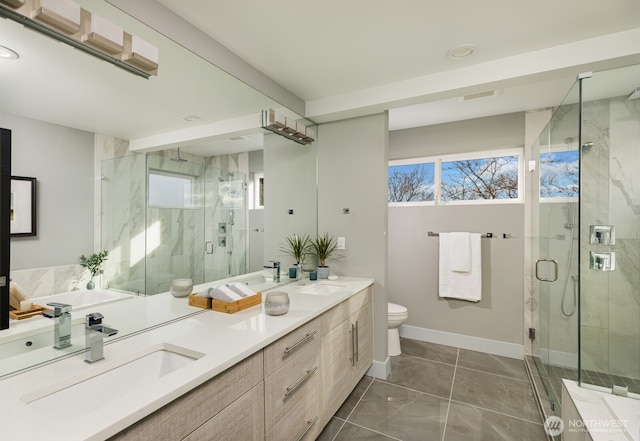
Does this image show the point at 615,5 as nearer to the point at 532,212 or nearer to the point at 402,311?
the point at 532,212

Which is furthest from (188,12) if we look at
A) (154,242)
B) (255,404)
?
(255,404)

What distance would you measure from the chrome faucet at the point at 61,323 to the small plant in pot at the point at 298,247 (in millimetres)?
1572

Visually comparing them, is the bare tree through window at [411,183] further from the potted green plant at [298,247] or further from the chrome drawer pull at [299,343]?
the chrome drawer pull at [299,343]

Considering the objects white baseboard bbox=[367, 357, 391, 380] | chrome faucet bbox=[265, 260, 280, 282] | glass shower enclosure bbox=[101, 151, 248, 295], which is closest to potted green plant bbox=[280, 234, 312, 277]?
chrome faucet bbox=[265, 260, 280, 282]

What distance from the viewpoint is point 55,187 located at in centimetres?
112

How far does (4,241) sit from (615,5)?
287cm

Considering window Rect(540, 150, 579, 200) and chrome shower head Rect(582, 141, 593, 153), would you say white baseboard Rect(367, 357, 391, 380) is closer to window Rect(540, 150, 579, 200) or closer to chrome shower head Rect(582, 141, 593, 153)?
window Rect(540, 150, 579, 200)

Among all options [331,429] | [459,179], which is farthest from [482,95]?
[331,429]

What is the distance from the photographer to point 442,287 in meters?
3.26

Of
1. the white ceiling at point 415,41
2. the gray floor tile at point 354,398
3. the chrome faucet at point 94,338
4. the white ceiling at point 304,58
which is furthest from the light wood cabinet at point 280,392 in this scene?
the white ceiling at point 415,41

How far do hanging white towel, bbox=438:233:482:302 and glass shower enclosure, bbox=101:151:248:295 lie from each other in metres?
2.20

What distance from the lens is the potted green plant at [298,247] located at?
266 centimetres

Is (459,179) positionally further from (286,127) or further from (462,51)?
(286,127)

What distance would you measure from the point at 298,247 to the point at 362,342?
0.98 m
